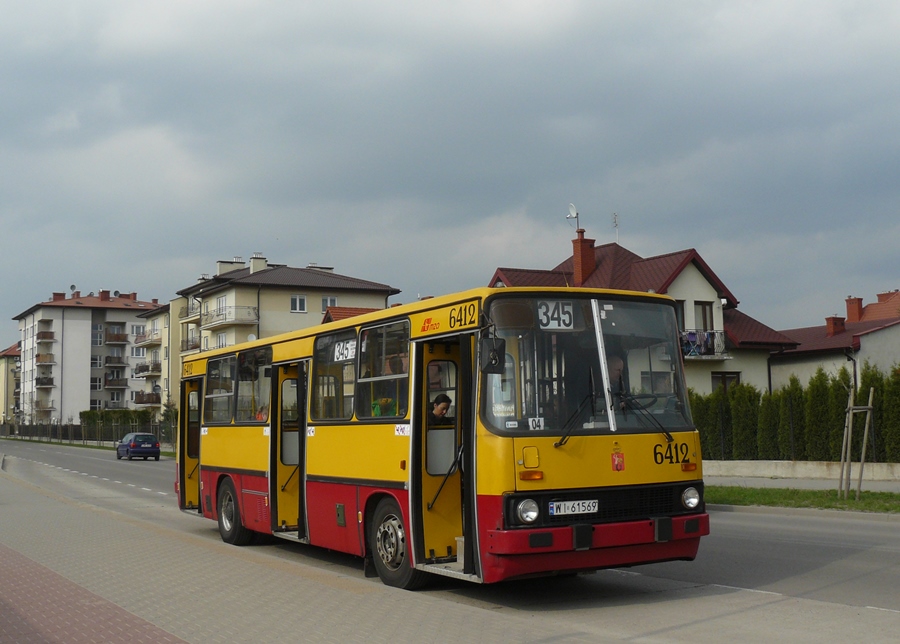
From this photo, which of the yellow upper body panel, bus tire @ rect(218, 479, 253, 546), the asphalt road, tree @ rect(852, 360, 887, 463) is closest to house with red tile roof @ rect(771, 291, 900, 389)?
tree @ rect(852, 360, 887, 463)

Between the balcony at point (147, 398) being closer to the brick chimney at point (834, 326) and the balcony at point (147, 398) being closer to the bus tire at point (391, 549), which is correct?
the brick chimney at point (834, 326)

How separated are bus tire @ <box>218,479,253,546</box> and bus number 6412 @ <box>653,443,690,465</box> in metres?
7.18

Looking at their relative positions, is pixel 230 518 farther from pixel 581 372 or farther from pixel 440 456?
pixel 581 372

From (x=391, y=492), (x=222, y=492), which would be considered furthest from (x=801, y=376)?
(x=391, y=492)

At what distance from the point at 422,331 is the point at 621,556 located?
2761 mm

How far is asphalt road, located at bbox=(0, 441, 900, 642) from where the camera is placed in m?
7.67

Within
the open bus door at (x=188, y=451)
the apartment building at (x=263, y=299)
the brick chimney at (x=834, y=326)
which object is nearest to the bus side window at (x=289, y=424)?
the open bus door at (x=188, y=451)

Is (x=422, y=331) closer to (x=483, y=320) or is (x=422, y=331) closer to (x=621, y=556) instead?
(x=483, y=320)

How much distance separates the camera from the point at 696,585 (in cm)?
995

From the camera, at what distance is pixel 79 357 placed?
13375 cm

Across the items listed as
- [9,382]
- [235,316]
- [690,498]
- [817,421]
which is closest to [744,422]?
[817,421]

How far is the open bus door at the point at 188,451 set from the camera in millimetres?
16984

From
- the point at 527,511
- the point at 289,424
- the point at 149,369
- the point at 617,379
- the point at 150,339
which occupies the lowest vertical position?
the point at 527,511

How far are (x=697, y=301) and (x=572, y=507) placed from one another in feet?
116
